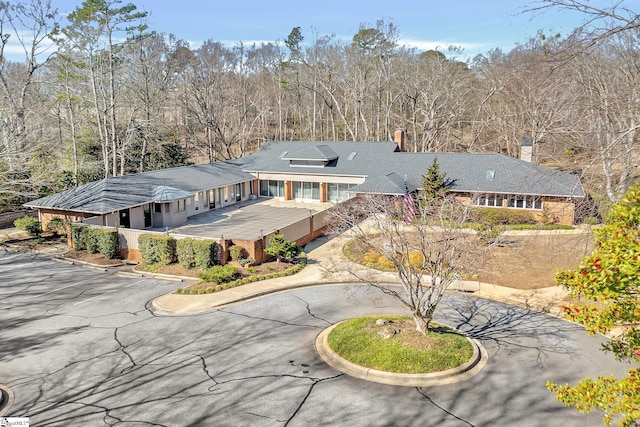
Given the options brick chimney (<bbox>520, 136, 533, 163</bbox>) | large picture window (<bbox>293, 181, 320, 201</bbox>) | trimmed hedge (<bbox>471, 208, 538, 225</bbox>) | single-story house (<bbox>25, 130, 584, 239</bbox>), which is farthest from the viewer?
large picture window (<bbox>293, 181, 320, 201</bbox>)

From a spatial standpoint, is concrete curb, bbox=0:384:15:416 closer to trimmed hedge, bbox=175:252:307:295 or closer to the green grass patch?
trimmed hedge, bbox=175:252:307:295

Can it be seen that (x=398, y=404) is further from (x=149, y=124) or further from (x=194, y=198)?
(x=149, y=124)

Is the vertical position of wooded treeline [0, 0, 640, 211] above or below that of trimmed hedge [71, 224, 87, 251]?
above

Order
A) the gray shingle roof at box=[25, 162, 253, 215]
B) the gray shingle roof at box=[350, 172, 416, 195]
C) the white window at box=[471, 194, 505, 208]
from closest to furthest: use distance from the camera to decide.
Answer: the gray shingle roof at box=[25, 162, 253, 215] → the gray shingle roof at box=[350, 172, 416, 195] → the white window at box=[471, 194, 505, 208]

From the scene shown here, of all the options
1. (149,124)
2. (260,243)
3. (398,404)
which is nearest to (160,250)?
(260,243)

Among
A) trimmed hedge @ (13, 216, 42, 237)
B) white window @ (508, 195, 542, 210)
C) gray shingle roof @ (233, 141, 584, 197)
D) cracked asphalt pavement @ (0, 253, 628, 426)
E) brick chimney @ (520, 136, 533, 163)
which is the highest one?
brick chimney @ (520, 136, 533, 163)

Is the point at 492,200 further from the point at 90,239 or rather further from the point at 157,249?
the point at 90,239

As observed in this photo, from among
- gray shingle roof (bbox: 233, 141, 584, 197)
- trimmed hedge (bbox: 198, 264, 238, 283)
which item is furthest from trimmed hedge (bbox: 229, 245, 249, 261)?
gray shingle roof (bbox: 233, 141, 584, 197)

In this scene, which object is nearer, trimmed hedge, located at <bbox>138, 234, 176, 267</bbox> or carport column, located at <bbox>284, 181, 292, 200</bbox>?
trimmed hedge, located at <bbox>138, 234, 176, 267</bbox>
